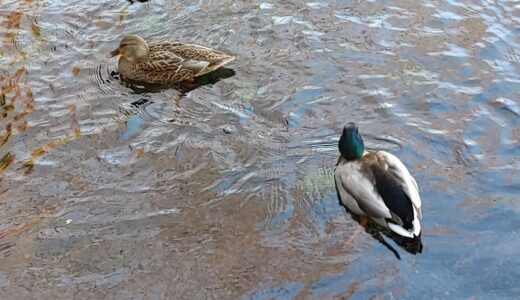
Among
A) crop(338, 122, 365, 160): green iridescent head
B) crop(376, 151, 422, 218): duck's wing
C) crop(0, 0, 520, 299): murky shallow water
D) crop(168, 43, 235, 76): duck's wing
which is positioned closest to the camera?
crop(0, 0, 520, 299): murky shallow water

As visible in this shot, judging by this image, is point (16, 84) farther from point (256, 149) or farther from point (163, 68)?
point (256, 149)

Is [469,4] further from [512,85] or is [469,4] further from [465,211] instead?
[465,211]

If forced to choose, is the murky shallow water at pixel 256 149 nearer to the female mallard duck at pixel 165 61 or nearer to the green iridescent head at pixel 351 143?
the female mallard duck at pixel 165 61

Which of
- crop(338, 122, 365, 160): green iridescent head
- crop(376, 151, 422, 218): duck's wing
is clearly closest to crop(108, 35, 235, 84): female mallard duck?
crop(338, 122, 365, 160): green iridescent head

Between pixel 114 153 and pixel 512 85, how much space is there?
13.3 ft

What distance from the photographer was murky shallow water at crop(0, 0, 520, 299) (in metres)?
5.45

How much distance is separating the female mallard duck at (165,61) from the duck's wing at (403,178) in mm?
2485

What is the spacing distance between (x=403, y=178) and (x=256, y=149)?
4.99 ft

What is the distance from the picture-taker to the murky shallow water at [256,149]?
17.9 ft

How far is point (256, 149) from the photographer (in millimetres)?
6648

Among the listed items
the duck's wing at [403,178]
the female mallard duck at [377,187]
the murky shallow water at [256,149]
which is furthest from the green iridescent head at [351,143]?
the murky shallow water at [256,149]

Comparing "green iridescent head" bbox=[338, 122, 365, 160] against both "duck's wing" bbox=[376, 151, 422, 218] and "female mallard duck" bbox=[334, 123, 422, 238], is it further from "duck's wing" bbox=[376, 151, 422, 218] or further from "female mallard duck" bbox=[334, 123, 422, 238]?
"duck's wing" bbox=[376, 151, 422, 218]

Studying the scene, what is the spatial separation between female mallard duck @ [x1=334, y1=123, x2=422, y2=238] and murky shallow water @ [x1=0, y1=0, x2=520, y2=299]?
18cm

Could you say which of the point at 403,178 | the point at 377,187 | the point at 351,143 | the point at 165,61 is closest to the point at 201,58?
the point at 165,61
